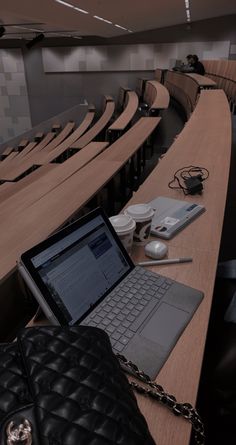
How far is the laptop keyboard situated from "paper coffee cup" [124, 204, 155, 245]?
0.45 ft

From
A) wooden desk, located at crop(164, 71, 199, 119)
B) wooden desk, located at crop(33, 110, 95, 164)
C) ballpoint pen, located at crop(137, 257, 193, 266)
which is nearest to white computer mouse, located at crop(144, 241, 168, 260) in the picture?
ballpoint pen, located at crop(137, 257, 193, 266)

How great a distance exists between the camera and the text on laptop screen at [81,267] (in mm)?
657

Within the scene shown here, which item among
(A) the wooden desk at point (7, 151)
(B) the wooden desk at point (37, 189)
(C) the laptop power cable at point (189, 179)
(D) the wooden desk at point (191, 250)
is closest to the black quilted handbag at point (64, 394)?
(D) the wooden desk at point (191, 250)

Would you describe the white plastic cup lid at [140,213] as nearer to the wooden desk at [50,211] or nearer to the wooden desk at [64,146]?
the wooden desk at [50,211]

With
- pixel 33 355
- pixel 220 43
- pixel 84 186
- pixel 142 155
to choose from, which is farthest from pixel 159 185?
pixel 220 43

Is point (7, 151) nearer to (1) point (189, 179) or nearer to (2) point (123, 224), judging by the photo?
(1) point (189, 179)

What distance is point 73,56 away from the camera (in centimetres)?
887

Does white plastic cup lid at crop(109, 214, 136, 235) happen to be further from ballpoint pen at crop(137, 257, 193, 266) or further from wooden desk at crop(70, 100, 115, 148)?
wooden desk at crop(70, 100, 115, 148)

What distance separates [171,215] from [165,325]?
479 millimetres

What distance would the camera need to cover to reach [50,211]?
1.15 m

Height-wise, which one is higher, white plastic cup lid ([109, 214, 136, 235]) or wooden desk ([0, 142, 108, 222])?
white plastic cup lid ([109, 214, 136, 235])

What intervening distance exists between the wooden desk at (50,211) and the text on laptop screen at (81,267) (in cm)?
20

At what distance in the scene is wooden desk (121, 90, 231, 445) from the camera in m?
0.54

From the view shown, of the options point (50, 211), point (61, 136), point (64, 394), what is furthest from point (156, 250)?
point (61, 136)
